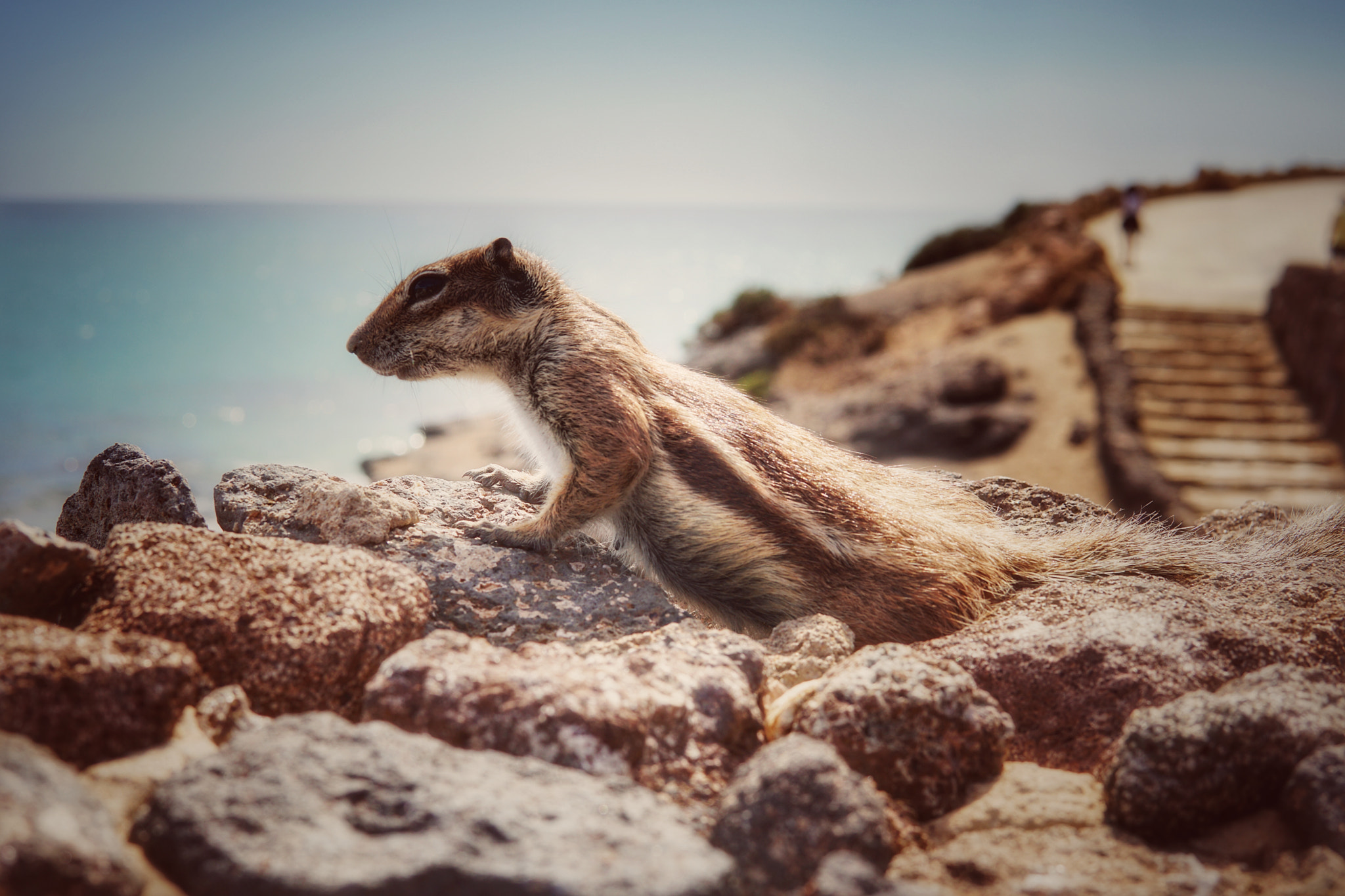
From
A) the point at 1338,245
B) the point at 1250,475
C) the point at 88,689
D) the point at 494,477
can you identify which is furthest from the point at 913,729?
the point at 1338,245

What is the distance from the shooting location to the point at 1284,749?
275 cm

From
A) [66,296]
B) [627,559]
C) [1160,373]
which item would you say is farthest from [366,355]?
[66,296]

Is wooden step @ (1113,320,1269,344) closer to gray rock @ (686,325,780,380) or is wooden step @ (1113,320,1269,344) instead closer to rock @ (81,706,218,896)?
gray rock @ (686,325,780,380)

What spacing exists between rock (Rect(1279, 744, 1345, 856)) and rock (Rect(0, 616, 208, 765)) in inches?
148

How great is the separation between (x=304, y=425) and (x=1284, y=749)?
43.9 meters

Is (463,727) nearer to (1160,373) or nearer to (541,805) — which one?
(541,805)

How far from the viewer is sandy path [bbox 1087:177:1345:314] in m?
27.5

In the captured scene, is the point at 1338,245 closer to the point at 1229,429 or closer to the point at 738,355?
the point at 1229,429

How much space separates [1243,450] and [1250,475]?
1.21 metres

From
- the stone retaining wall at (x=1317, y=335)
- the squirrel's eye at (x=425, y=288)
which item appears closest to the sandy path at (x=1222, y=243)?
the stone retaining wall at (x=1317, y=335)

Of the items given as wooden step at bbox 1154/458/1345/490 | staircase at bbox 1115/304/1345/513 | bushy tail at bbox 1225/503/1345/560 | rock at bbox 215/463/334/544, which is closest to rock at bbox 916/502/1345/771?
bushy tail at bbox 1225/503/1345/560

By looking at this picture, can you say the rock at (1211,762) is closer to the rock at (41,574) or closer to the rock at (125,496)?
the rock at (41,574)

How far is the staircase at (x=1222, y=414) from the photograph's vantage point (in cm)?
1894

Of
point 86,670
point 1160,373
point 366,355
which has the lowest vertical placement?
point 1160,373
